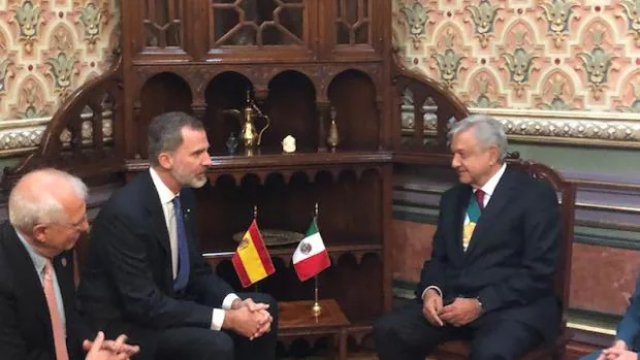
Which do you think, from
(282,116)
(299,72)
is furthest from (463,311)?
(282,116)

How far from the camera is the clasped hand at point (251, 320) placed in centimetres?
308

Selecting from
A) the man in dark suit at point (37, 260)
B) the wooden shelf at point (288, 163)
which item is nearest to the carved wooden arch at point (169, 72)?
the wooden shelf at point (288, 163)

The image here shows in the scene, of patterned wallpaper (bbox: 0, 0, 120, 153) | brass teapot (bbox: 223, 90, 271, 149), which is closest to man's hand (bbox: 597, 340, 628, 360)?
brass teapot (bbox: 223, 90, 271, 149)

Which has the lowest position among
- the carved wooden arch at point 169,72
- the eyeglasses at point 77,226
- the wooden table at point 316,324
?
the wooden table at point 316,324

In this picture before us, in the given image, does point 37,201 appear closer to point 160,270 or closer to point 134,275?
point 134,275

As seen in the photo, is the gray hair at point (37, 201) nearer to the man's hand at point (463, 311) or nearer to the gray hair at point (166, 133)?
the gray hair at point (166, 133)

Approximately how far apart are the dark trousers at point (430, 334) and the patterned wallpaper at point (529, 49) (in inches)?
39.3

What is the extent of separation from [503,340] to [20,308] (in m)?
1.57

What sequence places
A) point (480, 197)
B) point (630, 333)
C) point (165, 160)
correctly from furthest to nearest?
1. point (480, 197)
2. point (165, 160)
3. point (630, 333)

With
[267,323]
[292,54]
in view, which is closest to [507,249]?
[267,323]

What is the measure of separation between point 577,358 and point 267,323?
1.35m

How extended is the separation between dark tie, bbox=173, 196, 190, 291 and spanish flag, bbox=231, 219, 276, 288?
17.7 inches

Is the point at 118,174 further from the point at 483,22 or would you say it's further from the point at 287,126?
the point at 483,22

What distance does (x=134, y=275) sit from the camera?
2953 millimetres
